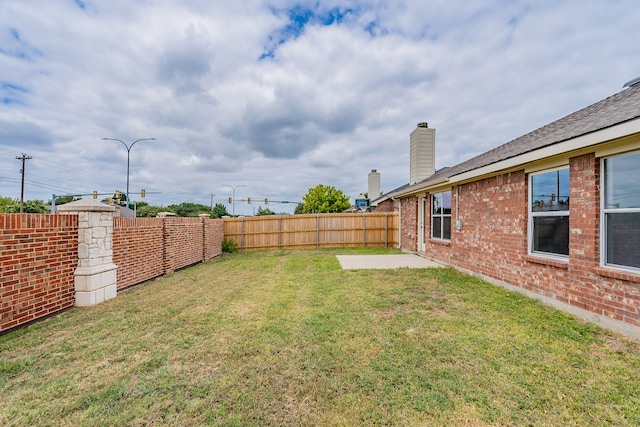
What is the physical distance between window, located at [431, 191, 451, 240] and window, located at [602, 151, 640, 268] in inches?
185

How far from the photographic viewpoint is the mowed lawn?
2.04 metres

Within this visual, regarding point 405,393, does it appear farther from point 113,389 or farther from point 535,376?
point 113,389

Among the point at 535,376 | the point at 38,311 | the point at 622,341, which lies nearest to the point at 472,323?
the point at 535,376

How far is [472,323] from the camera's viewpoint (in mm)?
3764

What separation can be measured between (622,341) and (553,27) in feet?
26.6

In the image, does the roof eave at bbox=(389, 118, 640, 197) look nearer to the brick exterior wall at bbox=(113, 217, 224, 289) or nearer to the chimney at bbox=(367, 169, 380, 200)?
the brick exterior wall at bbox=(113, 217, 224, 289)

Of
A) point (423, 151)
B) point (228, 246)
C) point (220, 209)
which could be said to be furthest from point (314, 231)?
point (220, 209)

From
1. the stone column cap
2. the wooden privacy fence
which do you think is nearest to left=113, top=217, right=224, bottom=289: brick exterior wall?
the stone column cap

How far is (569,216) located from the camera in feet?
13.9

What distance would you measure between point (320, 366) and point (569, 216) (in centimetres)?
450

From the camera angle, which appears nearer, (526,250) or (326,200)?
(526,250)

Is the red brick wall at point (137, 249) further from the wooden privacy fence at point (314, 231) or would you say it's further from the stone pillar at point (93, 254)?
the wooden privacy fence at point (314, 231)

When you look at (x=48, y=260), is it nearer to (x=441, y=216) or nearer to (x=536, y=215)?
(x=536, y=215)

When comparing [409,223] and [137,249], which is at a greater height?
[409,223]
